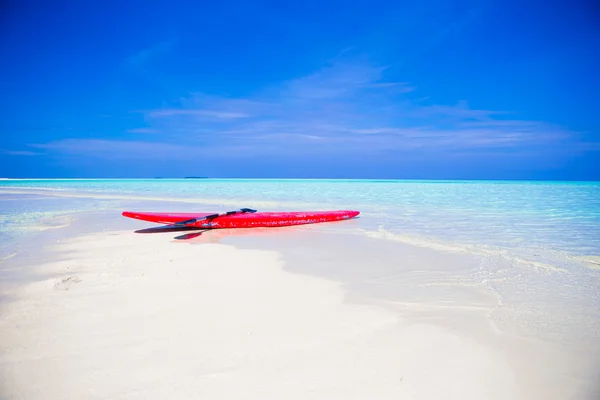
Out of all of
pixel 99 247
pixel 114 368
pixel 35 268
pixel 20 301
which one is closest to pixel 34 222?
pixel 99 247

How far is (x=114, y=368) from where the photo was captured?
2000mm

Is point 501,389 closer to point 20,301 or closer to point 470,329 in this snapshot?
point 470,329

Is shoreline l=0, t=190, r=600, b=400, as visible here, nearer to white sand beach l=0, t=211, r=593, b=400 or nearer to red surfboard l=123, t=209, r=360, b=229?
white sand beach l=0, t=211, r=593, b=400

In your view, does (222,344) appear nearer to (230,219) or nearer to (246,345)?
(246,345)

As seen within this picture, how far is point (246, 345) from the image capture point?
89.3 inches

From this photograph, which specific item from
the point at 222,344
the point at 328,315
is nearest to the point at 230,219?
the point at 328,315

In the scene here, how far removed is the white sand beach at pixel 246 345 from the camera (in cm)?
185

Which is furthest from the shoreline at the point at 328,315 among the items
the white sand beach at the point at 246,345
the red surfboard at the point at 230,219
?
the red surfboard at the point at 230,219

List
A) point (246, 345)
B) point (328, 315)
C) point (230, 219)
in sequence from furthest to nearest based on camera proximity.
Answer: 1. point (230, 219)
2. point (328, 315)
3. point (246, 345)

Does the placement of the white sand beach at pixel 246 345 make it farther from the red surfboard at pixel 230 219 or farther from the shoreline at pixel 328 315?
the red surfboard at pixel 230 219

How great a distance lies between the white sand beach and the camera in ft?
6.06

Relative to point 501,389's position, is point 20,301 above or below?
above

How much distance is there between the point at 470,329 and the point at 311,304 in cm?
125

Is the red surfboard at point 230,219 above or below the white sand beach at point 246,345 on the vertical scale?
above
